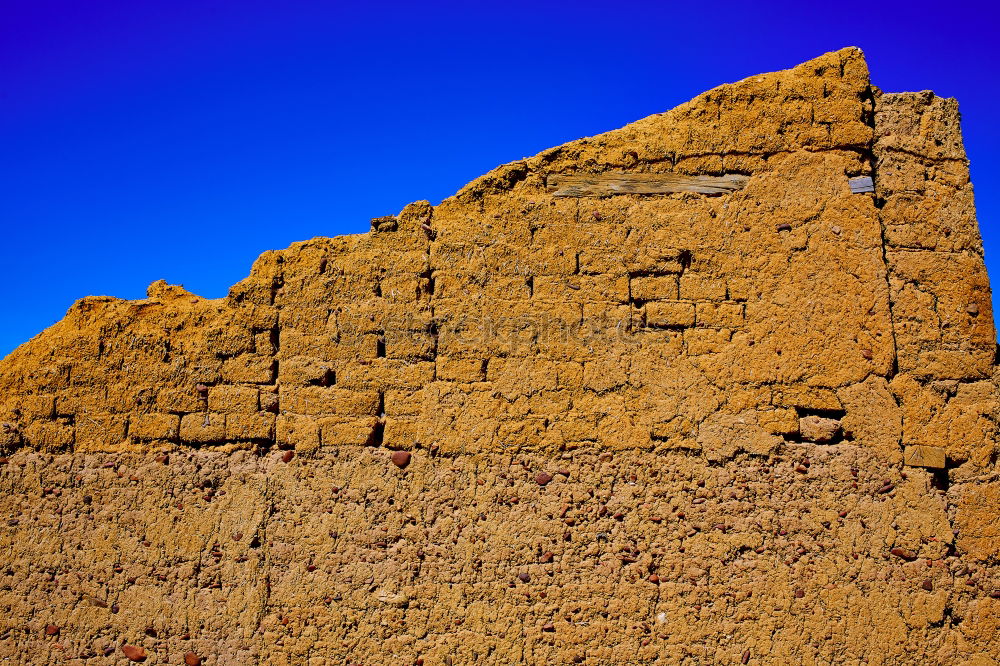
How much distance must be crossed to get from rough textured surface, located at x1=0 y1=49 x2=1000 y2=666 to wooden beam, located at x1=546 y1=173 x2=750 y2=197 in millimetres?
54

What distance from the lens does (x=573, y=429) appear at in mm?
3258

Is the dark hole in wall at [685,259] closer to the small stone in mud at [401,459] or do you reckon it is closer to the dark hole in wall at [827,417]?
the dark hole in wall at [827,417]

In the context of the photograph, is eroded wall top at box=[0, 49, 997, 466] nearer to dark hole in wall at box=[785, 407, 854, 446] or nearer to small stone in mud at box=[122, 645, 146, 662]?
dark hole in wall at box=[785, 407, 854, 446]

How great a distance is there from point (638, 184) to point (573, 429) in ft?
4.01

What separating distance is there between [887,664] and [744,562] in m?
0.70

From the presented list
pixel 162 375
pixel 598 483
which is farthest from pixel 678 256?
pixel 162 375

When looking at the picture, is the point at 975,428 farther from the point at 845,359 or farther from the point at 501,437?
the point at 501,437

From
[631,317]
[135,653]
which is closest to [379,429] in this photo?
[631,317]

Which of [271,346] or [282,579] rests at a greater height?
[271,346]

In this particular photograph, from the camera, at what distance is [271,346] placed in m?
3.51

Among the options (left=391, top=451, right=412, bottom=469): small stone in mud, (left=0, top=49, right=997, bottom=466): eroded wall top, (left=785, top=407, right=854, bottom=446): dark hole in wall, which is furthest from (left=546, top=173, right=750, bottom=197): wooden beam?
(left=391, top=451, right=412, bottom=469): small stone in mud

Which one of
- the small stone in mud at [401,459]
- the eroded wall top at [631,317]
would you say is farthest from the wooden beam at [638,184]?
the small stone in mud at [401,459]

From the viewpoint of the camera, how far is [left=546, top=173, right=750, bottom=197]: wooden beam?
342 cm

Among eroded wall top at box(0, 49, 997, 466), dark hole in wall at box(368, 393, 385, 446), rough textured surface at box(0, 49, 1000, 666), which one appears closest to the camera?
rough textured surface at box(0, 49, 1000, 666)
